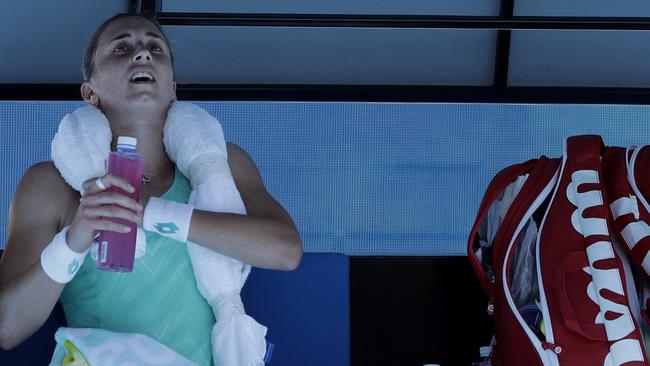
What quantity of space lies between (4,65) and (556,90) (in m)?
1.73

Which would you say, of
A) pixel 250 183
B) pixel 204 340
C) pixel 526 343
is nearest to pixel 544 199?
pixel 526 343

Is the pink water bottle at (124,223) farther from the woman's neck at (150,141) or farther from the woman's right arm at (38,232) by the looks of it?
the woman's neck at (150,141)

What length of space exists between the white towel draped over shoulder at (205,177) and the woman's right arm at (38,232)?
0.05m

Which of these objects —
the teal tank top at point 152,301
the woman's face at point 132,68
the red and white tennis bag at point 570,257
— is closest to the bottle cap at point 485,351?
the red and white tennis bag at point 570,257

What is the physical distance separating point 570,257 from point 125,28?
3.14 ft

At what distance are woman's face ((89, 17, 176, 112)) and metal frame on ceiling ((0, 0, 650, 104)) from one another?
56 centimetres

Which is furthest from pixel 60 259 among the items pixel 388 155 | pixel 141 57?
pixel 388 155

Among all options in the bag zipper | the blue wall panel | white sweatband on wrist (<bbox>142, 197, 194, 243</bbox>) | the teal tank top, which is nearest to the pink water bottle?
white sweatband on wrist (<bbox>142, 197, 194, 243</bbox>)

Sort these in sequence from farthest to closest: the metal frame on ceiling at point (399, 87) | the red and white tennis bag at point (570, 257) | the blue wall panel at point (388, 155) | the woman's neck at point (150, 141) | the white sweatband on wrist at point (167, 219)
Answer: the blue wall panel at point (388, 155), the metal frame on ceiling at point (399, 87), the woman's neck at point (150, 141), the red and white tennis bag at point (570, 257), the white sweatband on wrist at point (167, 219)

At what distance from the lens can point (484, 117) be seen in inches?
111

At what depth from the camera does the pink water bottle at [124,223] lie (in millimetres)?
1415

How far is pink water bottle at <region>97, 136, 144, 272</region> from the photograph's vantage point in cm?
142

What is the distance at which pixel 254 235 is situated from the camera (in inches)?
66.7

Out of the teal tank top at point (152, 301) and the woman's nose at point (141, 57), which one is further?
the woman's nose at point (141, 57)
